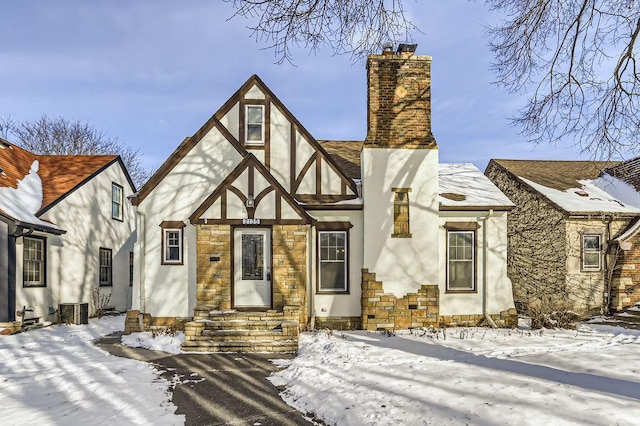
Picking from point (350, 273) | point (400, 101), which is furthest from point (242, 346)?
point (400, 101)

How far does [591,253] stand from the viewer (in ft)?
52.9

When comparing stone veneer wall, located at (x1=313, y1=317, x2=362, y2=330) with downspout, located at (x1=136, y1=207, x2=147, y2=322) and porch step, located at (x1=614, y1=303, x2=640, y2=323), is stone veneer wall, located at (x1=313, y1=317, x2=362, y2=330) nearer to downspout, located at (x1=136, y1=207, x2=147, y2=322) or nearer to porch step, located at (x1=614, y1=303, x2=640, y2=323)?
downspout, located at (x1=136, y1=207, x2=147, y2=322)

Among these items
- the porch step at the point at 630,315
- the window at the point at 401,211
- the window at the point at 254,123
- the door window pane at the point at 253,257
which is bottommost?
the porch step at the point at 630,315

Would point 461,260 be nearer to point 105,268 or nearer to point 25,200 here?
point 105,268

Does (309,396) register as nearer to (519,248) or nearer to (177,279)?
(177,279)

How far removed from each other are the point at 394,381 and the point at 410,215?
20.6 ft

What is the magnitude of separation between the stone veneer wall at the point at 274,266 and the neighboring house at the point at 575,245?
8.87 m

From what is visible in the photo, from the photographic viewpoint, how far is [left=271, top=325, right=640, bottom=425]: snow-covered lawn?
524 cm

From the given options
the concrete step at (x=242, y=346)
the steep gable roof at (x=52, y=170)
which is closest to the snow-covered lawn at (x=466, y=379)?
the concrete step at (x=242, y=346)

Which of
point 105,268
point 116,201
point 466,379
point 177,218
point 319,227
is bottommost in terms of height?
point 466,379

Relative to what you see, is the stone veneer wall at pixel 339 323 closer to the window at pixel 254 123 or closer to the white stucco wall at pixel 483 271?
the white stucco wall at pixel 483 271

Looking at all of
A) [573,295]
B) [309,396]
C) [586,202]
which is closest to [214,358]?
[309,396]

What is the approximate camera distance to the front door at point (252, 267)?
11.6 m

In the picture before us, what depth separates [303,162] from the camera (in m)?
12.9
